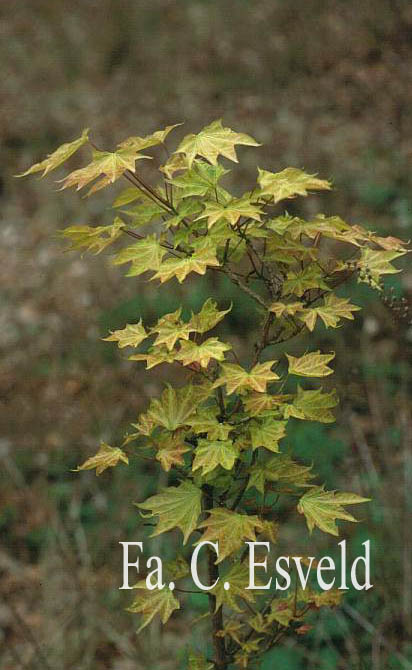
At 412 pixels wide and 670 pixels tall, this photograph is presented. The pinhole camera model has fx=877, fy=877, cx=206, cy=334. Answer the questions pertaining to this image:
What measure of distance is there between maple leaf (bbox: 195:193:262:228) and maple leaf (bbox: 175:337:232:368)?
0.61 feet

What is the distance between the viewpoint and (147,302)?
164 inches

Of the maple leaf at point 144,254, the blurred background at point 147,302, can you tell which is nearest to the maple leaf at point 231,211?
the maple leaf at point 144,254

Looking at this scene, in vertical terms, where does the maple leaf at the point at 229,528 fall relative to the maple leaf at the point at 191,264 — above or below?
below

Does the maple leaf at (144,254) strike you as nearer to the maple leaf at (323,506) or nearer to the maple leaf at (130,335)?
the maple leaf at (130,335)

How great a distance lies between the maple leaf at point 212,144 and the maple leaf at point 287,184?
61mm

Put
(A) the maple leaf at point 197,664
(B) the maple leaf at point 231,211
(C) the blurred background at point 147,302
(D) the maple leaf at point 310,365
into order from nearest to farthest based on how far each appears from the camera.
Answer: (B) the maple leaf at point 231,211
(D) the maple leaf at point 310,365
(A) the maple leaf at point 197,664
(C) the blurred background at point 147,302

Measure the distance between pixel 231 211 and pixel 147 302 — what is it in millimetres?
2847

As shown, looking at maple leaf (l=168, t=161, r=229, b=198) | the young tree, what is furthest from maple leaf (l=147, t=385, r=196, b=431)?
maple leaf (l=168, t=161, r=229, b=198)

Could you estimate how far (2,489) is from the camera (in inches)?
149

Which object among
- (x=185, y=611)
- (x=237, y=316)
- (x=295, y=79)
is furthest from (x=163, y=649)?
(x=295, y=79)

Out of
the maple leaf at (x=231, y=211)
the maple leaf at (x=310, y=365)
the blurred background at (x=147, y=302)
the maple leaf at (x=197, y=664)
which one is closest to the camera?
the maple leaf at (x=231, y=211)

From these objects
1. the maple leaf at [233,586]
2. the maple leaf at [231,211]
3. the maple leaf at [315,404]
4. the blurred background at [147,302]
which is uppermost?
the maple leaf at [231,211]

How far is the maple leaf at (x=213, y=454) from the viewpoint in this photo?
1352 mm

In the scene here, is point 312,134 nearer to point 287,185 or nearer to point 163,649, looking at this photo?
point 163,649
